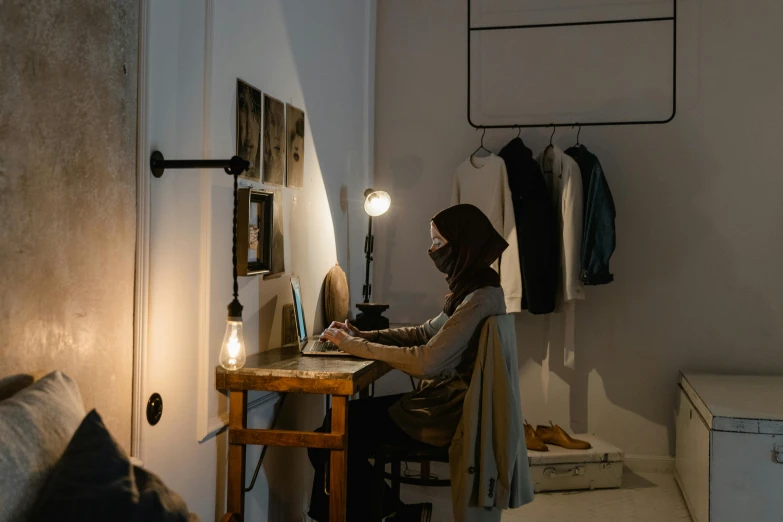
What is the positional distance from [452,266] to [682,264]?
190cm

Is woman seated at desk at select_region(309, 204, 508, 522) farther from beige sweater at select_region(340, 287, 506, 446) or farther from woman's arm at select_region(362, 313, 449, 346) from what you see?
woman's arm at select_region(362, 313, 449, 346)

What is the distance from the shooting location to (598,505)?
3414mm

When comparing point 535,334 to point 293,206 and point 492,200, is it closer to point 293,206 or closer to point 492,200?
point 492,200

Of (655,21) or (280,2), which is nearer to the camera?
(280,2)

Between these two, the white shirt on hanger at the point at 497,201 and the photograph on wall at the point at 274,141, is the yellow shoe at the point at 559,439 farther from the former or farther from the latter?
the photograph on wall at the point at 274,141

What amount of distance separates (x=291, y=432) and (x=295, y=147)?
1.26 meters

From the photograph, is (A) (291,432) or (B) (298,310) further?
(B) (298,310)

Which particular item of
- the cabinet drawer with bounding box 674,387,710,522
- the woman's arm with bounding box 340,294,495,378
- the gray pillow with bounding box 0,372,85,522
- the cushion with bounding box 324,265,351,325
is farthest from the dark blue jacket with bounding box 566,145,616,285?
the gray pillow with bounding box 0,372,85,522

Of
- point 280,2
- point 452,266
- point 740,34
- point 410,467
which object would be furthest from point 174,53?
point 740,34

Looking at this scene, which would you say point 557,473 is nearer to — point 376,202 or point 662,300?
point 662,300

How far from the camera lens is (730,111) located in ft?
12.8

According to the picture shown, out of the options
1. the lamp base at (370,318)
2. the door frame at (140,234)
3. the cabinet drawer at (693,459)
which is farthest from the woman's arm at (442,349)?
the cabinet drawer at (693,459)

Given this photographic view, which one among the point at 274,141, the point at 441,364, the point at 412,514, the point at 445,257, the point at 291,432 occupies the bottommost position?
the point at 412,514

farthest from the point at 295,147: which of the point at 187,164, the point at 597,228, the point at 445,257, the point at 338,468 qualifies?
the point at 597,228
